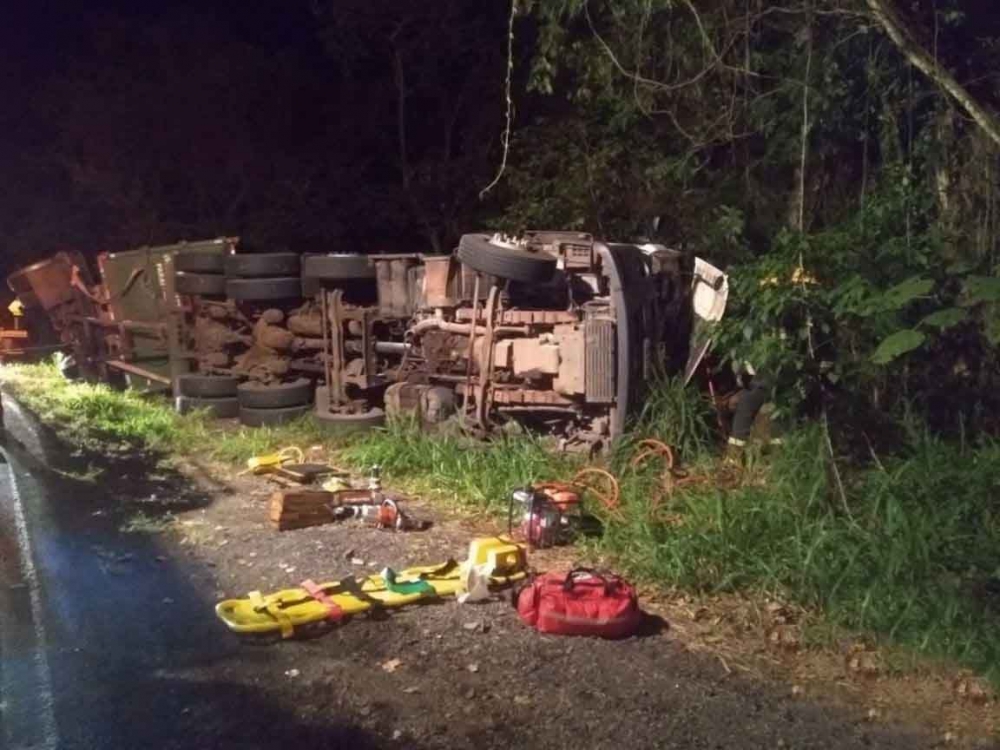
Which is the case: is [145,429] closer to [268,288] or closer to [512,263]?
[268,288]

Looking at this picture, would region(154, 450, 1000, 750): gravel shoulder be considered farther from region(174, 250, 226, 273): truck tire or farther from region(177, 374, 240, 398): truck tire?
region(174, 250, 226, 273): truck tire

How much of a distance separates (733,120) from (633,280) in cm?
218

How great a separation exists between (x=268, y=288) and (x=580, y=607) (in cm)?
637

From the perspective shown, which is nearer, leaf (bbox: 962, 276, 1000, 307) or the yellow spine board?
the yellow spine board

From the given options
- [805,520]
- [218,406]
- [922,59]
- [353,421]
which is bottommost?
[218,406]

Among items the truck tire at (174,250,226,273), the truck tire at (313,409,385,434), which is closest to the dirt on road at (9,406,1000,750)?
the truck tire at (313,409,385,434)

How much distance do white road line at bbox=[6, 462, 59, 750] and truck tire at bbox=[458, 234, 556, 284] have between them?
11.6 feet

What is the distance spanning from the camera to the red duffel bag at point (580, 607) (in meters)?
5.57

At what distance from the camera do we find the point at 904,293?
20.8 ft

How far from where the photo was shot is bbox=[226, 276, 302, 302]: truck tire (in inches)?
440

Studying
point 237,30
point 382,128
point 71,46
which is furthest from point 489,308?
point 71,46

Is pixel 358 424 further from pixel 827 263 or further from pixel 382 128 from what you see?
pixel 382 128

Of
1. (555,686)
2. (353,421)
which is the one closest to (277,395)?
(353,421)

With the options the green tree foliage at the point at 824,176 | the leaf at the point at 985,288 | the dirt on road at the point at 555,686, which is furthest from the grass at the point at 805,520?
the leaf at the point at 985,288
